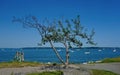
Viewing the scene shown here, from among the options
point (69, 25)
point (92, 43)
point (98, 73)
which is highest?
point (69, 25)

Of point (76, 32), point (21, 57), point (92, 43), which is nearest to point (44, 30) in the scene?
point (76, 32)

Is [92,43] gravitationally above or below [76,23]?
below

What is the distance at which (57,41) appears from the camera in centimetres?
3091

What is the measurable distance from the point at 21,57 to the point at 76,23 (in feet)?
43.3

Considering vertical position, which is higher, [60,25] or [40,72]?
[60,25]

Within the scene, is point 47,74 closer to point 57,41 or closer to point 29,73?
point 29,73

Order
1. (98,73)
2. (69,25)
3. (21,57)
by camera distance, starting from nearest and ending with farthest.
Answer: (98,73)
(69,25)
(21,57)

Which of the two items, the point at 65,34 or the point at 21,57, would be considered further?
the point at 21,57

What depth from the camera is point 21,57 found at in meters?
40.6

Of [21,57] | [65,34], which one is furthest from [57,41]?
[21,57]

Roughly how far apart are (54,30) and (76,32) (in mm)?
2381

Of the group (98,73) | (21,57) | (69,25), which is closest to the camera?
(98,73)

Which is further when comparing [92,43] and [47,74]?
[92,43]

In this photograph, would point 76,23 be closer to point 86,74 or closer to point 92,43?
point 92,43
